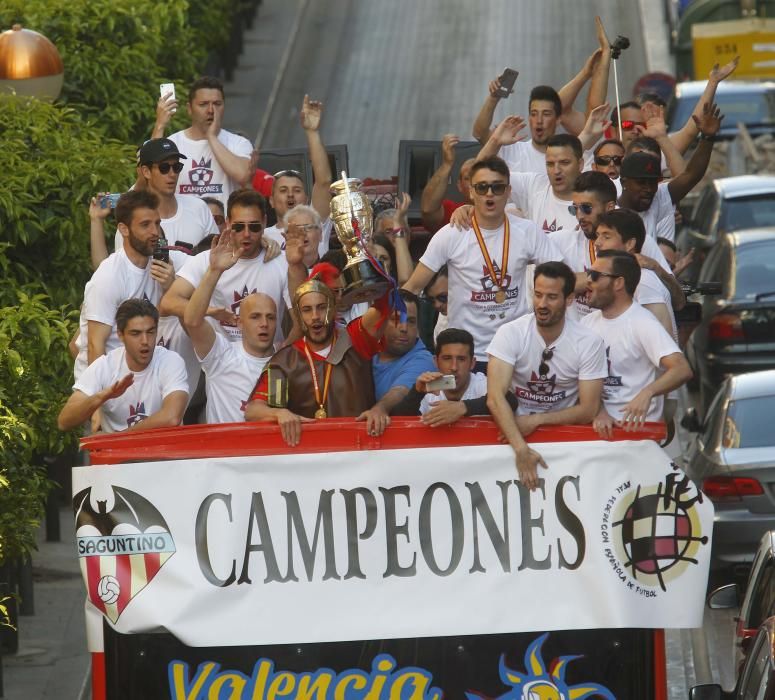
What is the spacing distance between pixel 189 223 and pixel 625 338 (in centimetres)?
307

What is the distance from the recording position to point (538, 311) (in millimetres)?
8812

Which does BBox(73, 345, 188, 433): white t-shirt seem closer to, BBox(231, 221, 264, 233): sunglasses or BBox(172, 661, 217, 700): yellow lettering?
BBox(231, 221, 264, 233): sunglasses

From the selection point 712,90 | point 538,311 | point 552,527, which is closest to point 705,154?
point 712,90

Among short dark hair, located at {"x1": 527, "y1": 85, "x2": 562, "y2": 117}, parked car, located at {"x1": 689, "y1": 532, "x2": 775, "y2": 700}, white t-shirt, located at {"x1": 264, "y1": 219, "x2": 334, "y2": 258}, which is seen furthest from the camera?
short dark hair, located at {"x1": 527, "y1": 85, "x2": 562, "y2": 117}

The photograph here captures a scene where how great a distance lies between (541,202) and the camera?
1167cm

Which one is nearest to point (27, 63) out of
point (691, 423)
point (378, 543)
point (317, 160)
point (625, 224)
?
point (317, 160)

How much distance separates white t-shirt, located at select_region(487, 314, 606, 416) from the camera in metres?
8.79

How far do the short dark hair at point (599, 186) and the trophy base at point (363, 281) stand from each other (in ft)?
6.83

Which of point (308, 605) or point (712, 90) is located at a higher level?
point (712, 90)

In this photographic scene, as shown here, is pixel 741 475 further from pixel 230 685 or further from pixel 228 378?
pixel 230 685

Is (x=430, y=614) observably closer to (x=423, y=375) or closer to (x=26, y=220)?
(x=423, y=375)

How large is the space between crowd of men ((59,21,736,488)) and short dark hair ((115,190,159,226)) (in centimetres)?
1

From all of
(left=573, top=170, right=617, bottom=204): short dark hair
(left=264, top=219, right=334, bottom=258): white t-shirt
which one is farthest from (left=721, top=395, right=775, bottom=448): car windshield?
(left=264, top=219, right=334, bottom=258): white t-shirt

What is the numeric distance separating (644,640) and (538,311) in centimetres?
157
